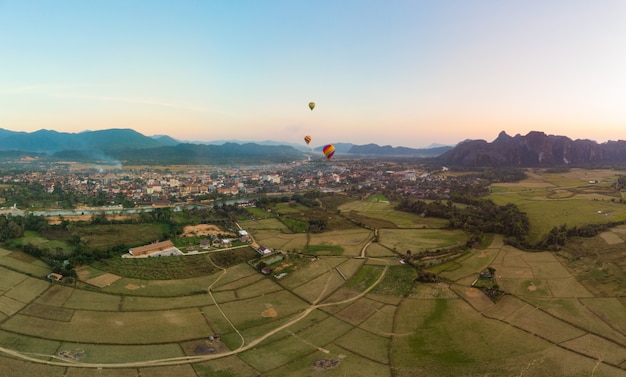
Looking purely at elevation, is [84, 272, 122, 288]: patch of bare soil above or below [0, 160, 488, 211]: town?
below

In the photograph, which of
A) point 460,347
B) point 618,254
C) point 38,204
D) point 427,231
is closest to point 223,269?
point 460,347

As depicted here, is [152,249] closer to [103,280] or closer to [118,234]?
[103,280]

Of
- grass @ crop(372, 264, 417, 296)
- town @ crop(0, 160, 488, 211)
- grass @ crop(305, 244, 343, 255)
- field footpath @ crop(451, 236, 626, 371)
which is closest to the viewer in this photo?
field footpath @ crop(451, 236, 626, 371)

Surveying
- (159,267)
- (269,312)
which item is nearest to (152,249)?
(159,267)

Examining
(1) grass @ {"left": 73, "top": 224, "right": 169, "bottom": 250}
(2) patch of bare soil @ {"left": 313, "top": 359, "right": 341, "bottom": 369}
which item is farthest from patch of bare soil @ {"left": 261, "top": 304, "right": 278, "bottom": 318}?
(1) grass @ {"left": 73, "top": 224, "right": 169, "bottom": 250}

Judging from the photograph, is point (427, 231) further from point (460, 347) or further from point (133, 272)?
point (133, 272)

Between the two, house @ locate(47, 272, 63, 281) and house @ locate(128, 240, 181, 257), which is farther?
house @ locate(128, 240, 181, 257)

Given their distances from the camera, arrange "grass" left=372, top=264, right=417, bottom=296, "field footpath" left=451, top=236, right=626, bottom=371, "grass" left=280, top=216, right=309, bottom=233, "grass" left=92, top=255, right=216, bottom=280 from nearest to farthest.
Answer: "field footpath" left=451, top=236, right=626, bottom=371 → "grass" left=372, top=264, right=417, bottom=296 → "grass" left=92, top=255, right=216, bottom=280 → "grass" left=280, top=216, right=309, bottom=233

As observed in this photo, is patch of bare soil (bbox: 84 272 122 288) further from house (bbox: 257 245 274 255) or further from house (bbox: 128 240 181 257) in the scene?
house (bbox: 257 245 274 255)

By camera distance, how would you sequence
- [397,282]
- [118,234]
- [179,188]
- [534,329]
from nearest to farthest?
[534,329]
[397,282]
[118,234]
[179,188]

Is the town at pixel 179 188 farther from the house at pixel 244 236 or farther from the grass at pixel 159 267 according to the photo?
the grass at pixel 159 267
